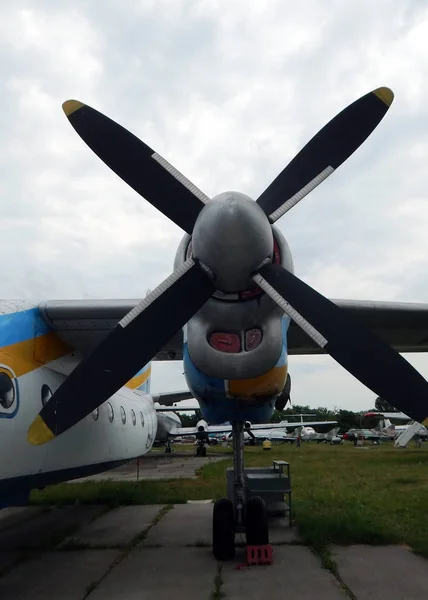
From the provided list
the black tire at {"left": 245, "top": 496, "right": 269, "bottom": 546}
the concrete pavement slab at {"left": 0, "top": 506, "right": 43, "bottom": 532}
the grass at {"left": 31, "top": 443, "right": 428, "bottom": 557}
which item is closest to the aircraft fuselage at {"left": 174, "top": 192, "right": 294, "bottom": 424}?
the black tire at {"left": 245, "top": 496, "right": 269, "bottom": 546}

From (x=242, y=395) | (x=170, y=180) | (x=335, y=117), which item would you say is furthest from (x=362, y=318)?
(x=170, y=180)

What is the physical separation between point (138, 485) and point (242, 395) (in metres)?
11.0

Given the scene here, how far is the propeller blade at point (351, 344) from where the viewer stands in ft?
15.9

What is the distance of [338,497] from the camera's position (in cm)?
1175

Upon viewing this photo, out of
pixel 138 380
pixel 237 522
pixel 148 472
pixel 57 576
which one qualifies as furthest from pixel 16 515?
pixel 148 472

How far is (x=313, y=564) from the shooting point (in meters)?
6.36

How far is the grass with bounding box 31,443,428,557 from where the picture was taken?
7758 mm

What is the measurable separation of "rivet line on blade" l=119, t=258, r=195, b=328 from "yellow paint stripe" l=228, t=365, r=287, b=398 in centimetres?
129

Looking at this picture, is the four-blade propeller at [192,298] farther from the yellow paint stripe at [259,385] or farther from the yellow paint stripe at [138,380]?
the yellow paint stripe at [138,380]

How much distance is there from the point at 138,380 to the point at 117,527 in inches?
166

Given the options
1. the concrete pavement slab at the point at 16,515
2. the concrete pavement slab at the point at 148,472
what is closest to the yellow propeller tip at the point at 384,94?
the concrete pavement slab at the point at 16,515

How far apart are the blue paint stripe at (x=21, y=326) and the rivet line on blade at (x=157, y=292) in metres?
1.75

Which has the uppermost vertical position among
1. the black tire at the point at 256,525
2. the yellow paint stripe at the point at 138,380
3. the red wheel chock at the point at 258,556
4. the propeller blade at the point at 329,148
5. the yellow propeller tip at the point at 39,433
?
the propeller blade at the point at 329,148

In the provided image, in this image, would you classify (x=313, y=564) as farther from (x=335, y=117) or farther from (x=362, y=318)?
(x=335, y=117)
